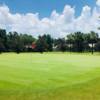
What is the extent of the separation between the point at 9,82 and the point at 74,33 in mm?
160856

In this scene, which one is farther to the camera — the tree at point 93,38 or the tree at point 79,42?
the tree at point 93,38

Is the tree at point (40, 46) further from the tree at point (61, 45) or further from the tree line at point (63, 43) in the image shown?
the tree at point (61, 45)

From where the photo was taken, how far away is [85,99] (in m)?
13.2

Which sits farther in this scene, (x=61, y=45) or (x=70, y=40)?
(x=70, y=40)

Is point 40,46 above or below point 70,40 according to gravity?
below

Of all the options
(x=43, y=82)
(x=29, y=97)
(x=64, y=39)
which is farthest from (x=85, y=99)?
(x=64, y=39)

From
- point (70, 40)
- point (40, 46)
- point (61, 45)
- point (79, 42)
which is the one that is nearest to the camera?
point (40, 46)

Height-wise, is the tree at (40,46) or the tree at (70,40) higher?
the tree at (70,40)

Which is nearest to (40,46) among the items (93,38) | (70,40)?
(70,40)

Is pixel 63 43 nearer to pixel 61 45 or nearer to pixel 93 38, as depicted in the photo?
pixel 61 45

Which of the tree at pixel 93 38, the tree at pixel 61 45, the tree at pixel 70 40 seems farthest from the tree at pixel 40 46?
the tree at pixel 93 38

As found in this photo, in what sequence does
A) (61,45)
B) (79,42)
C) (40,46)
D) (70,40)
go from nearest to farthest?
1. (40,46)
2. (79,42)
3. (61,45)
4. (70,40)

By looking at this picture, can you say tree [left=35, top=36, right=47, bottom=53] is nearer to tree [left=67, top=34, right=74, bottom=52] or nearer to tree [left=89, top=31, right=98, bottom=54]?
tree [left=67, top=34, right=74, bottom=52]

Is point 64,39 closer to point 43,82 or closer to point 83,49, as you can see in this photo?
point 83,49
